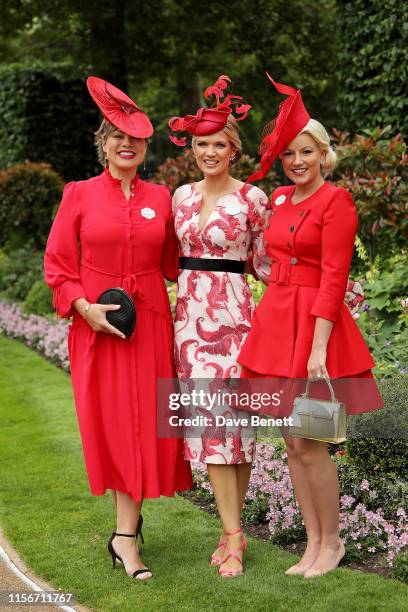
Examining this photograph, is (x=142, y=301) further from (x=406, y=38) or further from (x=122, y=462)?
(x=406, y=38)

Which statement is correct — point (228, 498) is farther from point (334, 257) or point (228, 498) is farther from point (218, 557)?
point (334, 257)

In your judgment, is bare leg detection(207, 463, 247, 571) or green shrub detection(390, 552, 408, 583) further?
bare leg detection(207, 463, 247, 571)

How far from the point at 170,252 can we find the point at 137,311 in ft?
1.09

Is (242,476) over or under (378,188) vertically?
under

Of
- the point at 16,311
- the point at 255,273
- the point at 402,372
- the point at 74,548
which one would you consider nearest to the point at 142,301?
the point at 255,273

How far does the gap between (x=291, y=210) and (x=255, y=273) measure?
17.8 inches

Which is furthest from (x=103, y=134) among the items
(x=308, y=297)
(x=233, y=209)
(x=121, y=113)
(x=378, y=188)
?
(x=378, y=188)

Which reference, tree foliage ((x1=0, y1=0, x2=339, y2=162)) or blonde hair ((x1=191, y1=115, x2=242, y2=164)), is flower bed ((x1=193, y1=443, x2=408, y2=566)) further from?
tree foliage ((x1=0, y1=0, x2=339, y2=162))

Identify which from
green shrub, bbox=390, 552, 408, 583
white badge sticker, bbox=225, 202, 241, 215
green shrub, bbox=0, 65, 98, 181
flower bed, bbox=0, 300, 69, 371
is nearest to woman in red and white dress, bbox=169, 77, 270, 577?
white badge sticker, bbox=225, 202, 241, 215

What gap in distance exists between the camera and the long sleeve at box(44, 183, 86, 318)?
13.8 ft

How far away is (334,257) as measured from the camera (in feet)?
12.4

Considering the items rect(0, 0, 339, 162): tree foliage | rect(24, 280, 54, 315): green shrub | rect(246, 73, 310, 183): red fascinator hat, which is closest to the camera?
rect(246, 73, 310, 183): red fascinator hat

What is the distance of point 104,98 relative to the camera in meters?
4.25

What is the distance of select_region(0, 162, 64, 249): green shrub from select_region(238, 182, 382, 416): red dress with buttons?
999cm
